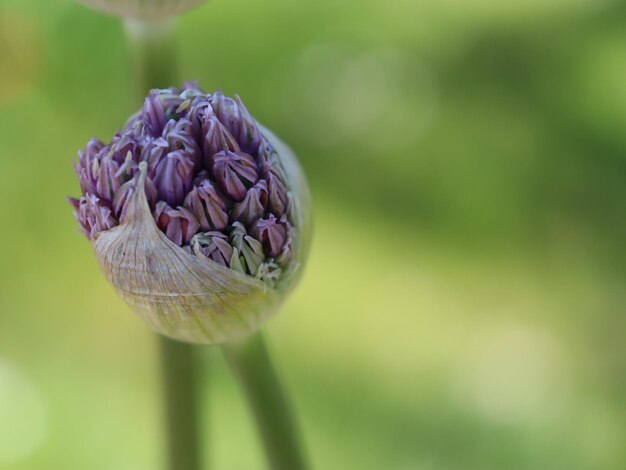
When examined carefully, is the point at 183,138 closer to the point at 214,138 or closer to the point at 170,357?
the point at 214,138

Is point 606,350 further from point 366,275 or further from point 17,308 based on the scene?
point 17,308

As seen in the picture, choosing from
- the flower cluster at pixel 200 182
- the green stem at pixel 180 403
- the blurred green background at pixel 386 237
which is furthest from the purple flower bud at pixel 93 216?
the blurred green background at pixel 386 237

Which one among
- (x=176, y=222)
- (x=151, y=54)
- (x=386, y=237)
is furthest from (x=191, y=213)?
(x=386, y=237)

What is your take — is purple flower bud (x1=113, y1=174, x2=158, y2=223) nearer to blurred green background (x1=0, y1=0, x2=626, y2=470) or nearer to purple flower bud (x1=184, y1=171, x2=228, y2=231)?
purple flower bud (x1=184, y1=171, x2=228, y2=231)

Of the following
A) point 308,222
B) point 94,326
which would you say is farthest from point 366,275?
point 308,222

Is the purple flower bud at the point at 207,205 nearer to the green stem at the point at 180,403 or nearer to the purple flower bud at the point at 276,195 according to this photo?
the purple flower bud at the point at 276,195

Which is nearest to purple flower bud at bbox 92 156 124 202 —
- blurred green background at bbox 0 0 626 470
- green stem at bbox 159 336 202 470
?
green stem at bbox 159 336 202 470
